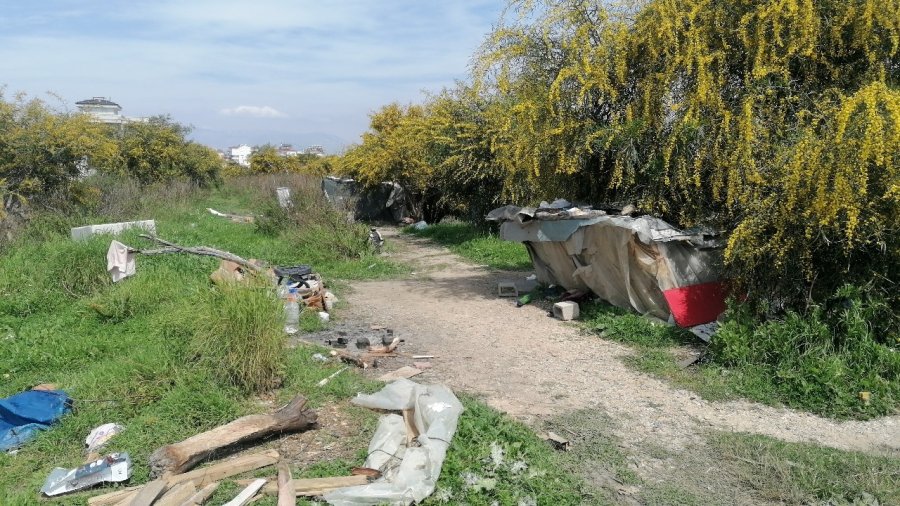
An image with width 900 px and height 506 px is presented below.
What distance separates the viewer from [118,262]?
349 inches

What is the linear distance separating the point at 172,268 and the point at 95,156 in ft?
19.5

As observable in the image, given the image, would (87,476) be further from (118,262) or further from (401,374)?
(118,262)

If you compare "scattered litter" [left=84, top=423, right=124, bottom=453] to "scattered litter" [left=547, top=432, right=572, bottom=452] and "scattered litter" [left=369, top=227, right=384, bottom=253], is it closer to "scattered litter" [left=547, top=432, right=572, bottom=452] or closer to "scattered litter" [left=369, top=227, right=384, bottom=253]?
"scattered litter" [left=547, top=432, right=572, bottom=452]

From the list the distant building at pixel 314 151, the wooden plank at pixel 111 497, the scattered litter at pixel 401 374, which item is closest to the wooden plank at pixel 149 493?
the wooden plank at pixel 111 497

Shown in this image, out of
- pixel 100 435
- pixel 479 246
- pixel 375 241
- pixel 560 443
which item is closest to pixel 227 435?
pixel 100 435

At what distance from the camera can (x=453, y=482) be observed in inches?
154

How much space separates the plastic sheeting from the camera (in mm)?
3699

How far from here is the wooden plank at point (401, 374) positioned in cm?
595

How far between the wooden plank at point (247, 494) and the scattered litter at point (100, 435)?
1.45 m

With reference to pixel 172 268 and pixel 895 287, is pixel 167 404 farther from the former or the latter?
pixel 895 287

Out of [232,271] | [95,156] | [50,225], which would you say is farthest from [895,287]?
[95,156]

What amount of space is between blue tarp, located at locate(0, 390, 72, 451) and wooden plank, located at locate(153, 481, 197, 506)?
5.79ft

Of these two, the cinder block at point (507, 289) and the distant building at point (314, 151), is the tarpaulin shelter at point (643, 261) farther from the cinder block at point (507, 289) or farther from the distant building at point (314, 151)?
the distant building at point (314, 151)

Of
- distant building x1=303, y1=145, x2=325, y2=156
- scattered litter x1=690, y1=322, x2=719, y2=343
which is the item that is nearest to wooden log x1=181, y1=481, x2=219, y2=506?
scattered litter x1=690, y1=322, x2=719, y2=343
